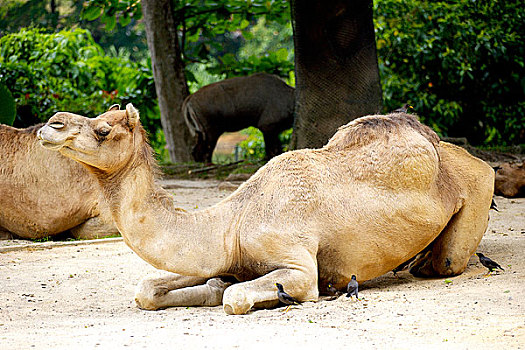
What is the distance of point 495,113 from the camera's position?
1435cm

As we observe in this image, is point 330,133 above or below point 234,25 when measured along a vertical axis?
below

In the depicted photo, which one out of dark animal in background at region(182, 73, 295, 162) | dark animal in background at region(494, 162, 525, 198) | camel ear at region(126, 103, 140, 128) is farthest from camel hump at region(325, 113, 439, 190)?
dark animal in background at region(182, 73, 295, 162)

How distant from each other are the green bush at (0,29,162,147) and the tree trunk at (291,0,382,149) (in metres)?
5.61

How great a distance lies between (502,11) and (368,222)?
37.0ft

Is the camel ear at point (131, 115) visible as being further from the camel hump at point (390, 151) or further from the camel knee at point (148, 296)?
the camel hump at point (390, 151)

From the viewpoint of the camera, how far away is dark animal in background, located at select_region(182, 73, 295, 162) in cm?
1298

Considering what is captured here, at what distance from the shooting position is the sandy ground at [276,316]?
3250 mm

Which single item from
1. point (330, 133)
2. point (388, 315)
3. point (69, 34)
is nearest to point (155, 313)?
point (388, 315)

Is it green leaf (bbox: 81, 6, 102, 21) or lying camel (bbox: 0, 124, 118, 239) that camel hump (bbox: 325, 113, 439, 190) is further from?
green leaf (bbox: 81, 6, 102, 21)

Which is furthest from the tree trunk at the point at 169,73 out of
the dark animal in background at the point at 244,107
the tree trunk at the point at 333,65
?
the tree trunk at the point at 333,65

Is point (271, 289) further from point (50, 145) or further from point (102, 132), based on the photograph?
point (50, 145)

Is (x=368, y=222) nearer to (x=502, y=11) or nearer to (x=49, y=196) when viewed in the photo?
(x=49, y=196)

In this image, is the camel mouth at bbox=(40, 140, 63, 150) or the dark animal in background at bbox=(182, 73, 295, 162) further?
the dark animal in background at bbox=(182, 73, 295, 162)

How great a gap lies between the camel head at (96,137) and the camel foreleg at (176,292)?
2.46 feet
